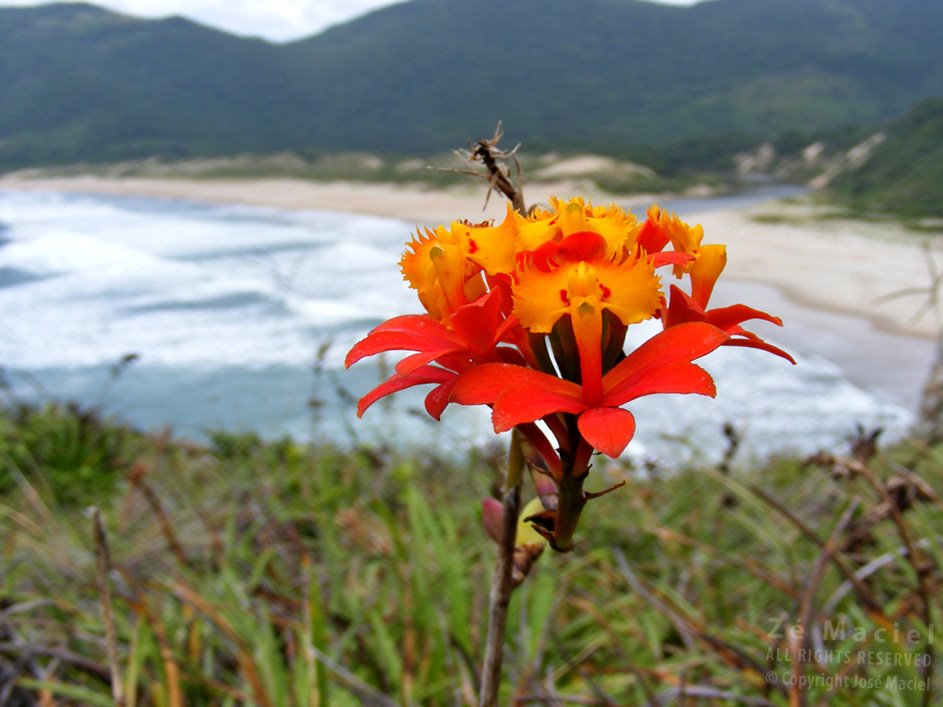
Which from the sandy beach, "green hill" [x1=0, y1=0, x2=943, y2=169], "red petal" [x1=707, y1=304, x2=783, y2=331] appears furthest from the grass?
"green hill" [x1=0, y1=0, x2=943, y2=169]

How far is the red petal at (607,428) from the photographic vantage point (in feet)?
2.17

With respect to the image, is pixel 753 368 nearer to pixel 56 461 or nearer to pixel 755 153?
pixel 56 461

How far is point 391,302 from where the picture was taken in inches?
656

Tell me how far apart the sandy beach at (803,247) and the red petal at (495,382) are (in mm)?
5239

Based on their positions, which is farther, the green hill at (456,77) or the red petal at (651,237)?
the green hill at (456,77)

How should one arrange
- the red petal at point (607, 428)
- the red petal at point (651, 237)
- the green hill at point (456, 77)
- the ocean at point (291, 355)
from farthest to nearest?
the green hill at point (456, 77) < the ocean at point (291, 355) < the red petal at point (651, 237) < the red petal at point (607, 428)

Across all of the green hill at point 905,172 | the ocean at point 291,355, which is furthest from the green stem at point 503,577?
the green hill at point 905,172

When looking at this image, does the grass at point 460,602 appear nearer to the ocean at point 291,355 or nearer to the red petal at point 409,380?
the ocean at point 291,355

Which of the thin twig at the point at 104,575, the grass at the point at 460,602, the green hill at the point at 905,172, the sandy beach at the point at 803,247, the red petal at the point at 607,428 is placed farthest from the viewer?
the green hill at the point at 905,172

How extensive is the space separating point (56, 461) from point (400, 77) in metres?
93.9

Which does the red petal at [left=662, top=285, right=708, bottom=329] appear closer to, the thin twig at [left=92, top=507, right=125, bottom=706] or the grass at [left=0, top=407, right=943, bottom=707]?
the grass at [left=0, top=407, right=943, bottom=707]

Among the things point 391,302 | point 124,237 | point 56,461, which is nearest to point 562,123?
point 124,237

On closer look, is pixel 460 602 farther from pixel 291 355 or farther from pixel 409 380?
pixel 291 355

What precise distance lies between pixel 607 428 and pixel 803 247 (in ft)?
78.2
